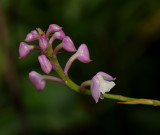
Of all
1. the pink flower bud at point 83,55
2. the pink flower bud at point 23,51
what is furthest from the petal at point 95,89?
the pink flower bud at point 23,51

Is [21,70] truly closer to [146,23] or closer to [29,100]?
[29,100]

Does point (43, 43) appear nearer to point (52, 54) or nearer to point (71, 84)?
point (52, 54)

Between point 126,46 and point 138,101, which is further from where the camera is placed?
point 126,46

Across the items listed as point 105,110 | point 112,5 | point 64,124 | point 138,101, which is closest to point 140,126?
point 105,110

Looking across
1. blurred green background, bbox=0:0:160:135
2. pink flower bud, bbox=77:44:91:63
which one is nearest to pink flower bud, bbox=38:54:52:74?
pink flower bud, bbox=77:44:91:63

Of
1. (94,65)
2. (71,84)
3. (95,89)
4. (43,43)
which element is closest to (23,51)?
(43,43)
